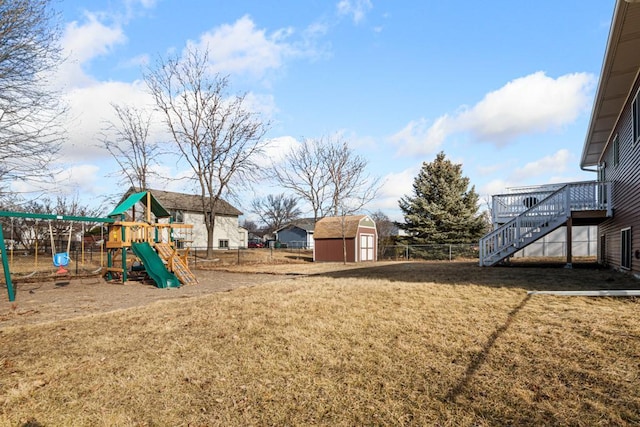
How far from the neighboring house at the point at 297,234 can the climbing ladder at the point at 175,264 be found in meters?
41.0

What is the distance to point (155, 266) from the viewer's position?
13.2 meters

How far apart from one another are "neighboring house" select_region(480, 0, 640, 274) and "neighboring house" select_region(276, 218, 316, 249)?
41764mm

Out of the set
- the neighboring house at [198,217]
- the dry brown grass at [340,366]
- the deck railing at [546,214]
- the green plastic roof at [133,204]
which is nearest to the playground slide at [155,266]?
the green plastic roof at [133,204]

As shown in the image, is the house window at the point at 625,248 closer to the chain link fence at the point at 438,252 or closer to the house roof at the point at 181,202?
the chain link fence at the point at 438,252

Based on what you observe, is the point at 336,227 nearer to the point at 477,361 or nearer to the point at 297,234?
the point at 477,361

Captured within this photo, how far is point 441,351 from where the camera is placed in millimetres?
4562

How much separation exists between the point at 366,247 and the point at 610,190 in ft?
59.0

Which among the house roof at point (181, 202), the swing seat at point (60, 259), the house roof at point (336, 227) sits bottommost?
the swing seat at point (60, 259)

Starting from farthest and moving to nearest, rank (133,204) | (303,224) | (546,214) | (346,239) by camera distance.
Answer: (303,224) < (346,239) < (133,204) < (546,214)

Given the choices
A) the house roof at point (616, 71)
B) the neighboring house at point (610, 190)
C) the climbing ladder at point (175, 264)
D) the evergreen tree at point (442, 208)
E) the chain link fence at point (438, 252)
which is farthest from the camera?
the evergreen tree at point (442, 208)

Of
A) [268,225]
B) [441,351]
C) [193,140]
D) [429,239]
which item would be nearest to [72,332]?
[441,351]

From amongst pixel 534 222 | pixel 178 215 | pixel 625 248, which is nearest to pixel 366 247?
pixel 534 222

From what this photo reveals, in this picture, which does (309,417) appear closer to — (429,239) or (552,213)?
(552,213)

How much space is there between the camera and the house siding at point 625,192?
9406 mm
